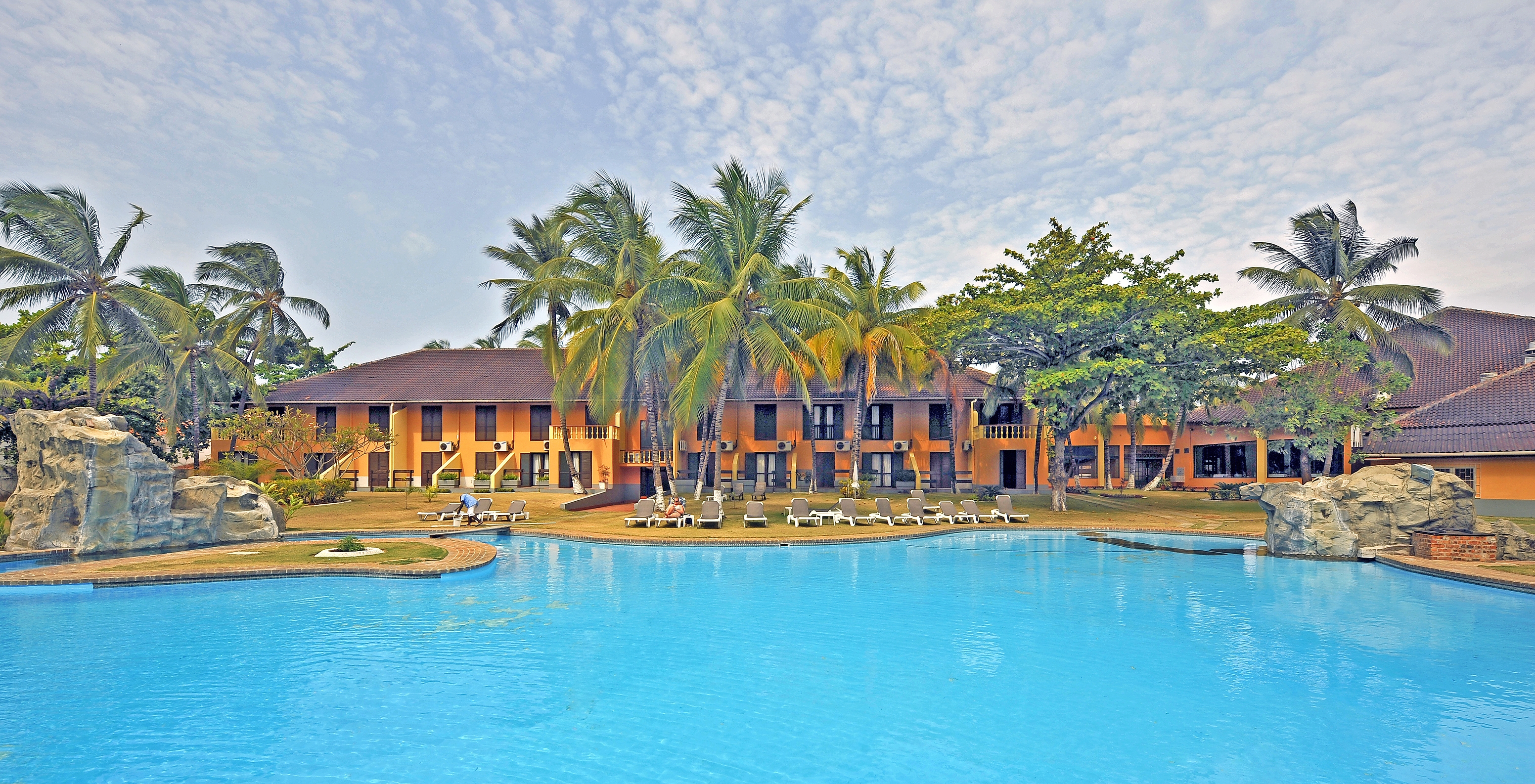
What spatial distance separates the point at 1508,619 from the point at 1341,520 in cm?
535

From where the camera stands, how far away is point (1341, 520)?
14812mm

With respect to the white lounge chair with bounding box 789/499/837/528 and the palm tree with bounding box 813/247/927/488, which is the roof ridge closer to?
the palm tree with bounding box 813/247/927/488

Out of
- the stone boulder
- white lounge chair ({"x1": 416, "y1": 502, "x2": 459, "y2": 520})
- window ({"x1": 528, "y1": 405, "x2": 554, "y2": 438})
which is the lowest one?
white lounge chair ({"x1": 416, "y1": 502, "x2": 459, "y2": 520})

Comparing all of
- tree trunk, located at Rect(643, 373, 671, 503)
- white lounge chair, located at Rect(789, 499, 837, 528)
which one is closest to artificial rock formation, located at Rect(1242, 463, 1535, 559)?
white lounge chair, located at Rect(789, 499, 837, 528)

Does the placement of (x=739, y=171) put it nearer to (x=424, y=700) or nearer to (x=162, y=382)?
(x=424, y=700)

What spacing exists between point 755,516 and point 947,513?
597 cm

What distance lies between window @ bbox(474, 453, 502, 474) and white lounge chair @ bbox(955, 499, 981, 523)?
20.9 metres

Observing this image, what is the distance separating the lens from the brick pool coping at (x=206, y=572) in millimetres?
11352

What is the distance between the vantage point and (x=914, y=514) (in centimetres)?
2094

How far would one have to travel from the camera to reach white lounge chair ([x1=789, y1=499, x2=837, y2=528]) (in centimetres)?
2020

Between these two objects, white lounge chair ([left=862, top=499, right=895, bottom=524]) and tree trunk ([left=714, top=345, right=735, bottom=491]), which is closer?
white lounge chair ([left=862, top=499, right=895, bottom=524])

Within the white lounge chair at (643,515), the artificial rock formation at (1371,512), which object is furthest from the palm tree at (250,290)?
the artificial rock formation at (1371,512)

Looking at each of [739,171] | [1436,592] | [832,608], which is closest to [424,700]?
[832,608]

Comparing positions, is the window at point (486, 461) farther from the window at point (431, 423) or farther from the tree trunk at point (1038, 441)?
the tree trunk at point (1038, 441)
